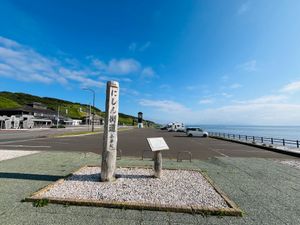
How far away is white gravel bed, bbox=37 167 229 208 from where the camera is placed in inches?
170

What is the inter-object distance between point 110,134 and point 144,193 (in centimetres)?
208

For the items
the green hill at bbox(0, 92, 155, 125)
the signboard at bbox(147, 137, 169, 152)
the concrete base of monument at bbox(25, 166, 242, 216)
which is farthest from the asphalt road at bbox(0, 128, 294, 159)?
the green hill at bbox(0, 92, 155, 125)

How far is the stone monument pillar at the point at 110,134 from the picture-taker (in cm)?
561

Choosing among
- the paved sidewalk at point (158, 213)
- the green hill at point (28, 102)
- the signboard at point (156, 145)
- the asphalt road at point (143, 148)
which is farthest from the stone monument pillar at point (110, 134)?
the green hill at point (28, 102)

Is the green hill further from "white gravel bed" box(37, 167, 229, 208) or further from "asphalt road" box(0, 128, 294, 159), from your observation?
"white gravel bed" box(37, 167, 229, 208)

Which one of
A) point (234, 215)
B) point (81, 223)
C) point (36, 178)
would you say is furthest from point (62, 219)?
point (234, 215)

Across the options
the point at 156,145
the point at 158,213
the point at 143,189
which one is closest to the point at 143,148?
the point at 156,145

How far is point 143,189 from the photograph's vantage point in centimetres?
500

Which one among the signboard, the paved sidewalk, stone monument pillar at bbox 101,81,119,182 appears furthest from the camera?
the signboard

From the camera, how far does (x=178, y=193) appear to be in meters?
4.77

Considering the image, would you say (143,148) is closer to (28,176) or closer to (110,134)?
(110,134)

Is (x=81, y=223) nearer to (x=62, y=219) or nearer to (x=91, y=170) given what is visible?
(x=62, y=219)

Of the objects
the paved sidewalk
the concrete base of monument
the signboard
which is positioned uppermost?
the signboard

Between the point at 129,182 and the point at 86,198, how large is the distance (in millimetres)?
1546
